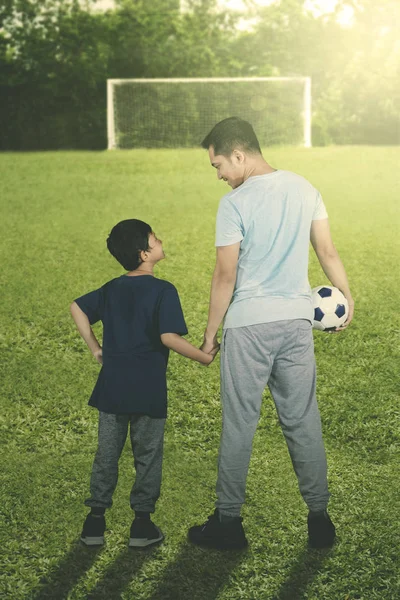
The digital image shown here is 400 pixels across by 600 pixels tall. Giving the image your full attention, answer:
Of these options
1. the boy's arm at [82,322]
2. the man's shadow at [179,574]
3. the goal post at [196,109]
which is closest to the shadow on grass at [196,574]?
the man's shadow at [179,574]

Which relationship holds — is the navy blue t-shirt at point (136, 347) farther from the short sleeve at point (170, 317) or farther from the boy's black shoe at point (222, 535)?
Result: the boy's black shoe at point (222, 535)

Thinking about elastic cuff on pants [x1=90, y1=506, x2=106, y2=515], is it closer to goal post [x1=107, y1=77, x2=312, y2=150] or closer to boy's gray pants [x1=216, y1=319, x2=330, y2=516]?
boy's gray pants [x1=216, y1=319, x2=330, y2=516]

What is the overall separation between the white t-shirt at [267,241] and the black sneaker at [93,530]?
1128 millimetres

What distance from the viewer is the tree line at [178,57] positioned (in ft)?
94.9

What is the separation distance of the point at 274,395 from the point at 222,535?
719mm

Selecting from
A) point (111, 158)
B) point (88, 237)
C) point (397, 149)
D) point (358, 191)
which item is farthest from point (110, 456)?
point (397, 149)

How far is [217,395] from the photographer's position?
6895mm

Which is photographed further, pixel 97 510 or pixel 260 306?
pixel 97 510

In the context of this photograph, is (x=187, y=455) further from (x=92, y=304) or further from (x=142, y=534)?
(x=92, y=304)

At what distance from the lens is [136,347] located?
3.89 metres

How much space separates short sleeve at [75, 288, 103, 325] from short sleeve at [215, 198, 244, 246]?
63cm

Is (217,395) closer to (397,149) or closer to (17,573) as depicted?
(17,573)

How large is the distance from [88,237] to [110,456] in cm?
1023

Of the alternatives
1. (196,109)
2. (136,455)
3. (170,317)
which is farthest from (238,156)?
(196,109)
